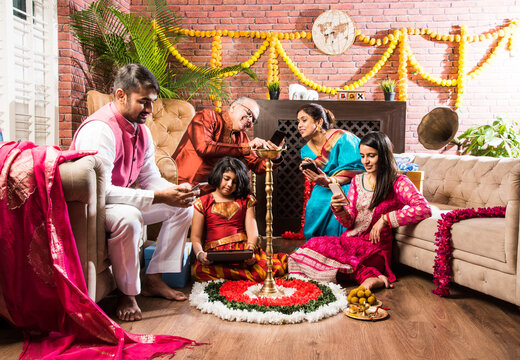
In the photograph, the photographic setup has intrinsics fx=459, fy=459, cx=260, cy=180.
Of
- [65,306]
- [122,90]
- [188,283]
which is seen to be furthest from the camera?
[188,283]

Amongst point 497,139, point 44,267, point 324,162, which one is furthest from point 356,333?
point 497,139

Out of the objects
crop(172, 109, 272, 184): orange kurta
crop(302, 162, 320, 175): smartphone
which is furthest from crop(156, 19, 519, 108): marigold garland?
crop(302, 162, 320, 175): smartphone

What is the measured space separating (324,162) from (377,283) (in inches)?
50.6

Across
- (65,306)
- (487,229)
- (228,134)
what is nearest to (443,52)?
(228,134)

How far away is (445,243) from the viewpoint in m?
2.91

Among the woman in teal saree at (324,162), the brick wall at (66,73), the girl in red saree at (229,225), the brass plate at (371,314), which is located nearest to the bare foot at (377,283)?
the brass plate at (371,314)

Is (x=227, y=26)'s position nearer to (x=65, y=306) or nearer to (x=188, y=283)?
(x=188, y=283)

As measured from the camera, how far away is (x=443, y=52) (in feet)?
20.2

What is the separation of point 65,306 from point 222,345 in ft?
2.31

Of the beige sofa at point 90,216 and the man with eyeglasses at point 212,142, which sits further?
the man with eyeglasses at point 212,142

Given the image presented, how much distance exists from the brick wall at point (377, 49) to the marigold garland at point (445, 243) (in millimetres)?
3524

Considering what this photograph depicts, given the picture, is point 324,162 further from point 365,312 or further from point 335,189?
point 365,312

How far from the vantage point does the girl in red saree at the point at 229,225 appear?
3.11 meters

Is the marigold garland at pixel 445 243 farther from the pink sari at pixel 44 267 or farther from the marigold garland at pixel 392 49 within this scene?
the marigold garland at pixel 392 49
